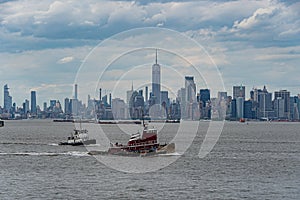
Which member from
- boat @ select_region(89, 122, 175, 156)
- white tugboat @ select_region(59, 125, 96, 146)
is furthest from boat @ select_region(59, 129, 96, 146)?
boat @ select_region(89, 122, 175, 156)

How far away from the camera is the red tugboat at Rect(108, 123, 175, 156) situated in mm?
110000

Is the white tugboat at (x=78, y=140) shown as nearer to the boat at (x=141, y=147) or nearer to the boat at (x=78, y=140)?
the boat at (x=78, y=140)

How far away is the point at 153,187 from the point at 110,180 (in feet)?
26.2

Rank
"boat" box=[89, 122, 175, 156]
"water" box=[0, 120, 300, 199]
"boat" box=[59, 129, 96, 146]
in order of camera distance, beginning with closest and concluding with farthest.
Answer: "water" box=[0, 120, 300, 199] < "boat" box=[89, 122, 175, 156] < "boat" box=[59, 129, 96, 146]

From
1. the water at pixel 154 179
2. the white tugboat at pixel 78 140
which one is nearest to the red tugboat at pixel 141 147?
the water at pixel 154 179

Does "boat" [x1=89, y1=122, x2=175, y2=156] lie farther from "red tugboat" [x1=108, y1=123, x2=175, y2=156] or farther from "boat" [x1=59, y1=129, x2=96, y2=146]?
"boat" [x1=59, y1=129, x2=96, y2=146]

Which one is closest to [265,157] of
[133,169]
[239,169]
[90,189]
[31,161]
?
[239,169]

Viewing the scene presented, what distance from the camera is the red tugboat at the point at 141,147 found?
110000mm

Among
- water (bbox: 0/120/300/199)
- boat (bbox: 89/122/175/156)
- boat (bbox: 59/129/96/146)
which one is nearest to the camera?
water (bbox: 0/120/300/199)

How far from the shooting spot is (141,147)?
113 m

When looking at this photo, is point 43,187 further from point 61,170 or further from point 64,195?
point 61,170

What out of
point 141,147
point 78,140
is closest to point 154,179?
point 141,147

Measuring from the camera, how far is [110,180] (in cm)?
7638

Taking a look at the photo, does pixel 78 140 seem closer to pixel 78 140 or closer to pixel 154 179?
pixel 78 140
